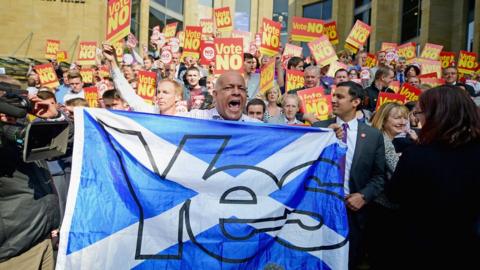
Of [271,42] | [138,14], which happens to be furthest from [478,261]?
[138,14]

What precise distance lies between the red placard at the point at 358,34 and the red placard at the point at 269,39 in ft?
8.70

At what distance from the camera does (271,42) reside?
10.7 meters

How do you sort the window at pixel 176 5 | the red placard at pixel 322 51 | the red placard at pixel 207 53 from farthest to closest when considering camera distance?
the window at pixel 176 5
the red placard at pixel 207 53
the red placard at pixel 322 51

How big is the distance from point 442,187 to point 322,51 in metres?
8.11

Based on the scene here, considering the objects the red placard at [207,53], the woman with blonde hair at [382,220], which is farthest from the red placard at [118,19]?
the red placard at [207,53]

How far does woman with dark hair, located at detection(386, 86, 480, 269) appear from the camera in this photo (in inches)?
105

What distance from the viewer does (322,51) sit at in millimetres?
10508

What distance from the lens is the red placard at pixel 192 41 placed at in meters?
12.3

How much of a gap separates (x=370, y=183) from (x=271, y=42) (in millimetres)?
6962

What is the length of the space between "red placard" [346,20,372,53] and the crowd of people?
572 cm

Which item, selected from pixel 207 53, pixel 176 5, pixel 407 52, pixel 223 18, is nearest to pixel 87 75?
pixel 207 53

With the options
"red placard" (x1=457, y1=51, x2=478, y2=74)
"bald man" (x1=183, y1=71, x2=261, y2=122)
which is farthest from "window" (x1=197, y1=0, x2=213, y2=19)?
Result: "bald man" (x1=183, y1=71, x2=261, y2=122)

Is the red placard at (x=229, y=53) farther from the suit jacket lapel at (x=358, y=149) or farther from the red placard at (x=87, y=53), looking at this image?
the red placard at (x=87, y=53)

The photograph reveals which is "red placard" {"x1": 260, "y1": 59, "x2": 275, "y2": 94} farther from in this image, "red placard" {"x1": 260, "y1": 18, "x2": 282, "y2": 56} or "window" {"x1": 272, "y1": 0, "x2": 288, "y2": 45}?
"window" {"x1": 272, "y1": 0, "x2": 288, "y2": 45}
